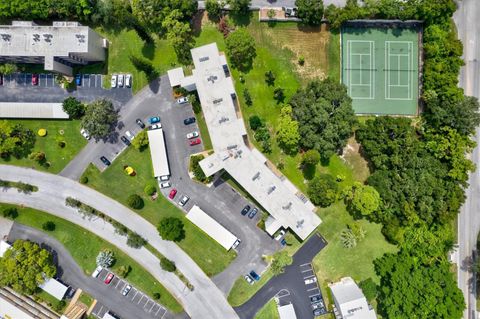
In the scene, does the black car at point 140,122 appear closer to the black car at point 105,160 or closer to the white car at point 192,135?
the white car at point 192,135

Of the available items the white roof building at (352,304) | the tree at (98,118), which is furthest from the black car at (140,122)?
the white roof building at (352,304)

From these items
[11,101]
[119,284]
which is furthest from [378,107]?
[11,101]

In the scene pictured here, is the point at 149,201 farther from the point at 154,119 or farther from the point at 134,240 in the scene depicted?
the point at 154,119

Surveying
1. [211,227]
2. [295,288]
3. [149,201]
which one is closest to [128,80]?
[149,201]

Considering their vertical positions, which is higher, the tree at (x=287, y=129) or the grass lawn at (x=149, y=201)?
the tree at (x=287, y=129)

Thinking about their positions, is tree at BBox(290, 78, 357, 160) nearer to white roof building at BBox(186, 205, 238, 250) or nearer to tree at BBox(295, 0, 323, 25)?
tree at BBox(295, 0, 323, 25)

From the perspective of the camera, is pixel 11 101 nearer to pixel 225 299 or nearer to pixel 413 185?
pixel 225 299
